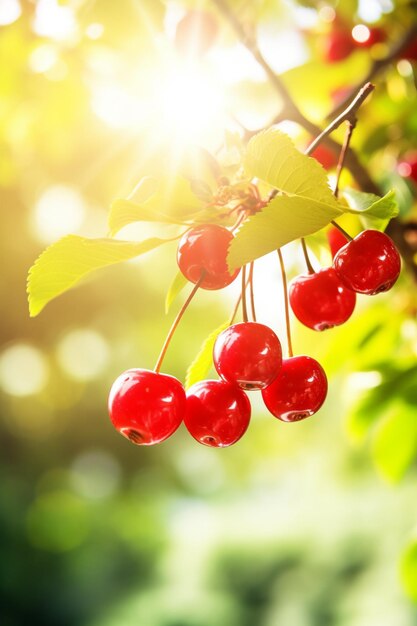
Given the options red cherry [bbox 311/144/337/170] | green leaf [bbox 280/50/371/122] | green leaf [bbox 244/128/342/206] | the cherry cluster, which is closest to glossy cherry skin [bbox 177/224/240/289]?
the cherry cluster

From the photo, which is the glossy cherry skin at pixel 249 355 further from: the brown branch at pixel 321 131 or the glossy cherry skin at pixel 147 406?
the brown branch at pixel 321 131

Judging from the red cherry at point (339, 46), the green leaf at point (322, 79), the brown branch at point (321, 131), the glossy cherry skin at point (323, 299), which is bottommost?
the glossy cherry skin at point (323, 299)

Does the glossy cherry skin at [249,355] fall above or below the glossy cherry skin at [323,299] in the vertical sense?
below

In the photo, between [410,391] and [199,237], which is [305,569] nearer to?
[410,391]

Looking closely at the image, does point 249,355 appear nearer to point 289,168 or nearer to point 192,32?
point 289,168

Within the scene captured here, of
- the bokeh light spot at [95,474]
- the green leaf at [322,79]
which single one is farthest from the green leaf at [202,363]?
the bokeh light spot at [95,474]

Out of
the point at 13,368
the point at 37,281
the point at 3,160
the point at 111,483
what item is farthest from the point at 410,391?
the point at 111,483
